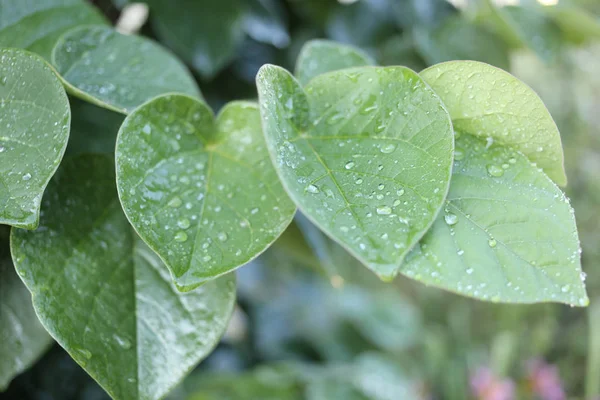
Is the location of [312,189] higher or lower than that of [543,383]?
higher

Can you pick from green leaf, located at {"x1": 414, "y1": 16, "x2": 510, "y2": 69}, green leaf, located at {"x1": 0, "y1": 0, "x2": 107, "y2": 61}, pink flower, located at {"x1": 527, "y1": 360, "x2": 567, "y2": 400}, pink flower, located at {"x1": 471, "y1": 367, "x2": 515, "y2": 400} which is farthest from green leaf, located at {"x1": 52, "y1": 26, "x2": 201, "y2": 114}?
pink flower, located at {"x1": 527, "y1": 360, "x2": 567, "y2": 400}

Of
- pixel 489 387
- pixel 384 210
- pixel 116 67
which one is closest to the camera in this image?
pixel 384 210

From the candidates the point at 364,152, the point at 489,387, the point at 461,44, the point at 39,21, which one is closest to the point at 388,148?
the point at 364,152

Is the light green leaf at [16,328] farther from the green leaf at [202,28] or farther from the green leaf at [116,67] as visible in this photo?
the green leaf at [202,28]

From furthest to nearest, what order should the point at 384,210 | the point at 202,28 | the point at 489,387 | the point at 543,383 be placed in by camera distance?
the point at 543,383, the point at 489,387, the point at 202,28, the point at 384,210

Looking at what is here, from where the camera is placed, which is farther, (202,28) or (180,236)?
(202,28)

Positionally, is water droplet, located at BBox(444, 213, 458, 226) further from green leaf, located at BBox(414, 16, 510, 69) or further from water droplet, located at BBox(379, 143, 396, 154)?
green leaf, located at BBox(414, 16, 510, 69)

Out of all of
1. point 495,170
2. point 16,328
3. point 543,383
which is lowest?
point 543,383

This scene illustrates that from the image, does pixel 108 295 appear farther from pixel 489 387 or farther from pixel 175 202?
pixel 489 387
